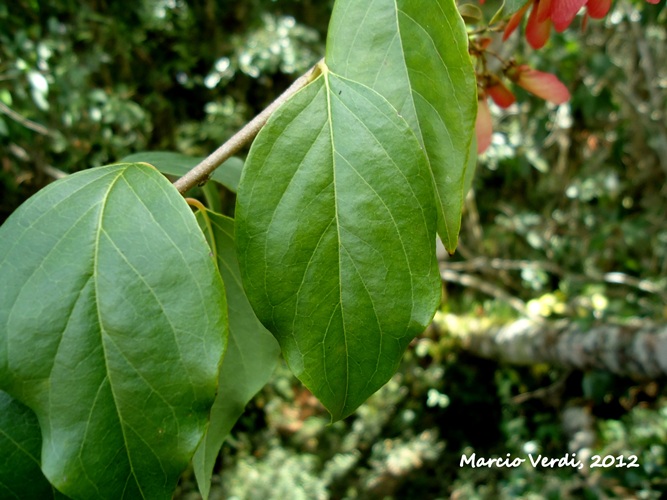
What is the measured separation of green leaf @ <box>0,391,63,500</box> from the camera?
0.29 m

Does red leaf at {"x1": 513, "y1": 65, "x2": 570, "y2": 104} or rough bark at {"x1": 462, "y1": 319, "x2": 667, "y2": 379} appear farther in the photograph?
rough bark at {"x1": 462, "y1": 319, "x2": 667, "y2": 379}

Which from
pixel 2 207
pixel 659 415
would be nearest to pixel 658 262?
pixel 659 415

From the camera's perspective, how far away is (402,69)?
0.99 ft

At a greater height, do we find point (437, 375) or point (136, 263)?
point (136, 263)

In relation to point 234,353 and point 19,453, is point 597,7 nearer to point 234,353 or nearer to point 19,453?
point 234,353

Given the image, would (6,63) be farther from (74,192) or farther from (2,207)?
(74,192)

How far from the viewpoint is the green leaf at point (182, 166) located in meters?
0.42

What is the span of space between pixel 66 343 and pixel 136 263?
0.16 ft

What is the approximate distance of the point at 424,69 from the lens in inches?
11.7

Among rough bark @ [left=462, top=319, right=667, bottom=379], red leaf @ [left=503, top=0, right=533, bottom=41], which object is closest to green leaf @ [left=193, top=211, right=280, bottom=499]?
red leaf @ [left=503, top=0, right=533, bottom=41]

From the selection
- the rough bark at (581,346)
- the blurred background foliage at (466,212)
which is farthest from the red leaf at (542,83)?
the blurred background foliage at (466,212)

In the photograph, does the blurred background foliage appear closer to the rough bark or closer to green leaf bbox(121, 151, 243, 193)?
the rough bark

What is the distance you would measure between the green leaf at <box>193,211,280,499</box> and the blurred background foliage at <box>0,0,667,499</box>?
1711 mm

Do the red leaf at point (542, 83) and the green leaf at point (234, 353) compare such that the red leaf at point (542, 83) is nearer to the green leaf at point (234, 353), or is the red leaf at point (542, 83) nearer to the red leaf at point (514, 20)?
the red leaf at point (514, 20)
